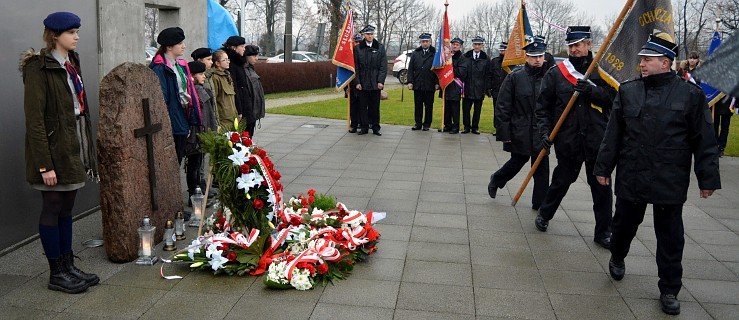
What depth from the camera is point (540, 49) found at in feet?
24.2

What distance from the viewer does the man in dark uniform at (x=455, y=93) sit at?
49.0ft

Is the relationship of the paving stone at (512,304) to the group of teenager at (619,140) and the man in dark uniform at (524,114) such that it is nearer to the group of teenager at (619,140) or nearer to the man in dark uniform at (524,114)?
the group of teenager at (619,140)

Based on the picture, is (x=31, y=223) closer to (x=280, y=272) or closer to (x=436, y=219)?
(x=280, y=272)

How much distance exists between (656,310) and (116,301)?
3.86 m

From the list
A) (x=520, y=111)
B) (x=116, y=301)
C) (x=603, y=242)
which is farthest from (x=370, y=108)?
(x=116, y=301)

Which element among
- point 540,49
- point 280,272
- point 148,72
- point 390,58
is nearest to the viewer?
point 280,272

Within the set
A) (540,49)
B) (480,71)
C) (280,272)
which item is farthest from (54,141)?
(480,71)

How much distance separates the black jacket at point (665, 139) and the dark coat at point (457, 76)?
32.1 ft

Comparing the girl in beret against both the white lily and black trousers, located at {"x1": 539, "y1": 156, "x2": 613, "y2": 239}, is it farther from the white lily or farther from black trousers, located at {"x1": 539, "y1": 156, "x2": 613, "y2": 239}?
black trousers, located at {"x1": 539, "y1": 156, "x2": 613, "y2": 239}

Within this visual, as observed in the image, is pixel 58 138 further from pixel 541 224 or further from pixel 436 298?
pixel 541 224

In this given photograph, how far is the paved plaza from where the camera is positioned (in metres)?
4.84

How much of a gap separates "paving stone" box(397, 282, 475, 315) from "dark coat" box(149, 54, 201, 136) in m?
3.05

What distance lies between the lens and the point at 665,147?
4.91m

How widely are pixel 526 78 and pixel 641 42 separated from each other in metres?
Answer: 1.57
